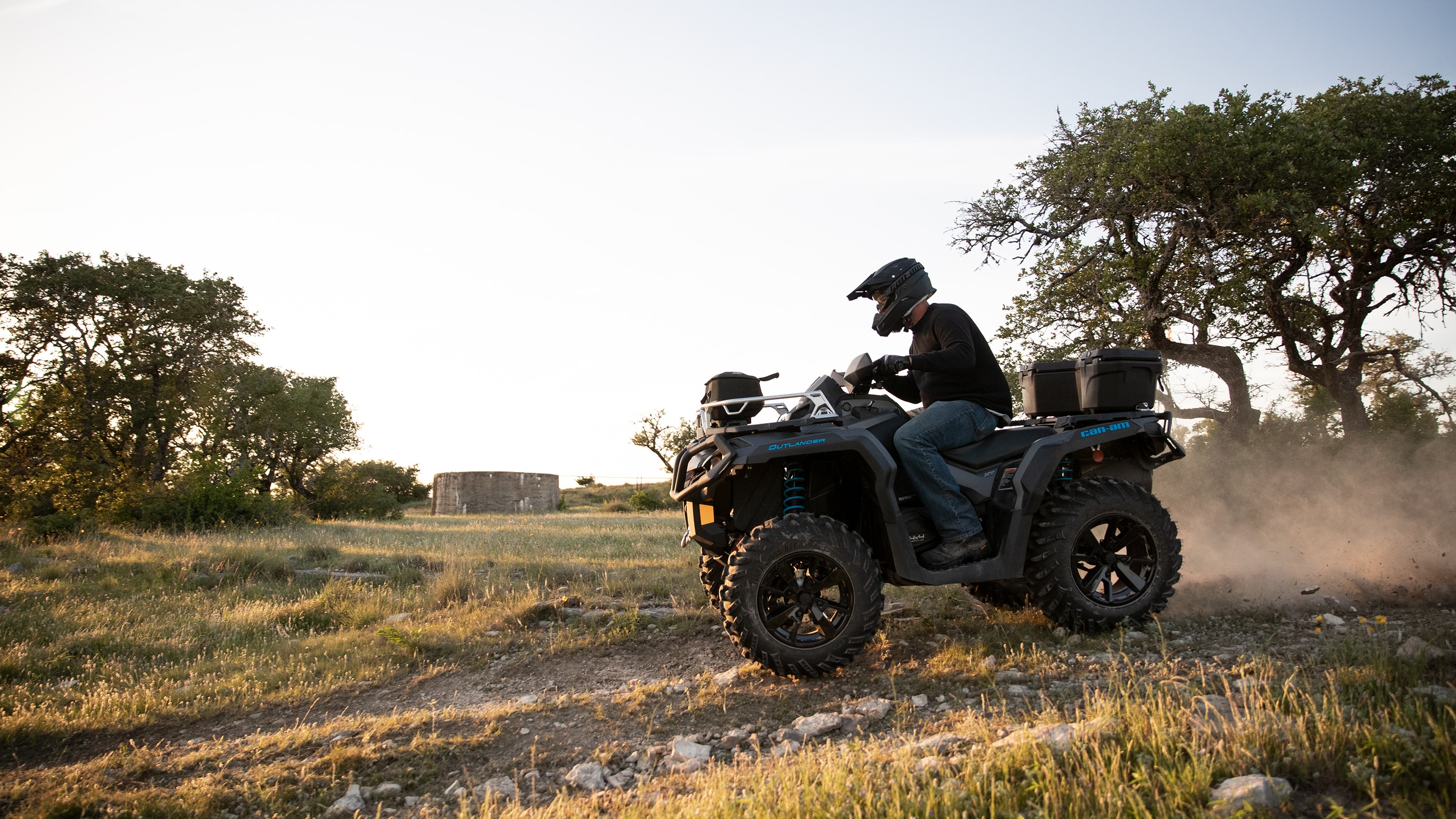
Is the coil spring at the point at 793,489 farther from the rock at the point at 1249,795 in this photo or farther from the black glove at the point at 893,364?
the rock at the point at 1249,795

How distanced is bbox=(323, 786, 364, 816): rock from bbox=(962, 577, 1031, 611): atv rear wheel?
15.3 feet

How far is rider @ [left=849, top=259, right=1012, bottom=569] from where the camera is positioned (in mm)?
5477

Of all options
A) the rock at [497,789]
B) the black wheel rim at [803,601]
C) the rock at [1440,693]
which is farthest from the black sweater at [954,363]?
the rock at [497,789]

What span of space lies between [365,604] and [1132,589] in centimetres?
750

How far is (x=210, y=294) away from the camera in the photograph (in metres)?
27.8

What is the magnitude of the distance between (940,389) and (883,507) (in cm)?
113

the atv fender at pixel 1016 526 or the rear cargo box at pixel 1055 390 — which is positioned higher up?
the rear cargo box at pixel 1055 390

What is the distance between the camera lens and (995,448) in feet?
19.3

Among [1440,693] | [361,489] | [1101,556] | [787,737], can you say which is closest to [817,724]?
[787,737]

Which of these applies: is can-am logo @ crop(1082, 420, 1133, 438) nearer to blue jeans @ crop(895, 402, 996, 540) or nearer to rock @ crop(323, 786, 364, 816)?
blue jeans @ crop(895, 402, 996, 540)

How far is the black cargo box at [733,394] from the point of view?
5.46 metres

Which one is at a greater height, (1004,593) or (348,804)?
(1004,593)

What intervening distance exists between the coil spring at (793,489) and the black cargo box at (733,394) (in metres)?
0.46

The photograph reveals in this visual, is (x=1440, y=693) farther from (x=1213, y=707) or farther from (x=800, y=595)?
(x=800, y=595)
